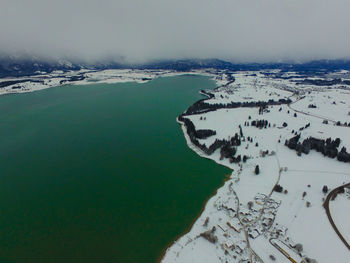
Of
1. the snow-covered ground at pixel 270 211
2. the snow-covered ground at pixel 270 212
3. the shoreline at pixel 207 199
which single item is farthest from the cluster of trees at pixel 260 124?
the shoreline at pixel 207 199

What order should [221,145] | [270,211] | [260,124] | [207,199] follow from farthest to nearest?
[260,124]
[221,145]
[207,199]
[270,211]

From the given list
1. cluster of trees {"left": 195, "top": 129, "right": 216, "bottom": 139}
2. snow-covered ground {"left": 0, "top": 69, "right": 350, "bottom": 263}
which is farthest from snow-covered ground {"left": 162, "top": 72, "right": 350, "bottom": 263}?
cluster of trees {"left": 195, "top": 129, "right": 216, "bottom": 139}

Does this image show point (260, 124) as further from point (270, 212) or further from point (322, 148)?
point (270, 212)

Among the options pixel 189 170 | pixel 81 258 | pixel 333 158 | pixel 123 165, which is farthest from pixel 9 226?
pixel 333 158

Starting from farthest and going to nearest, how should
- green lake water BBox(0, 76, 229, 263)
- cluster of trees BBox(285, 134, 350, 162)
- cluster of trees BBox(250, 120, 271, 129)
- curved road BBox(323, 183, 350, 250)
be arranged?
cluster of trees BBox(250, 120, 271, 129) < cluster of trees BBox(285, 134, 350, 162) < green lake water BBox(0, 76, 229, 263) < curved road BBox(323, 183, 350, 250)

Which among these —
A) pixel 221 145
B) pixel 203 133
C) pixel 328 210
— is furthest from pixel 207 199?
pixel 203 133

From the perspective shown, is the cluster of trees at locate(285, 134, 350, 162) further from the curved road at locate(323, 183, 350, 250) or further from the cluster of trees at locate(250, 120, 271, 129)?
the cluster of trees at locate(250, 120, 271, 129)

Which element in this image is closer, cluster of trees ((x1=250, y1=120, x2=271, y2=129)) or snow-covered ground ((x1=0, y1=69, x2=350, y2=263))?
snow-covered ground ((x1=0, y1=69, x2=350, y2=263))

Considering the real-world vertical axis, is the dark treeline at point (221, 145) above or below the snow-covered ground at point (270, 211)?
above

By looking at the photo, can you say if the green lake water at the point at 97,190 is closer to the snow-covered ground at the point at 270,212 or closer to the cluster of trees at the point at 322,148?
the snow-covered ground at the point at 270,212
